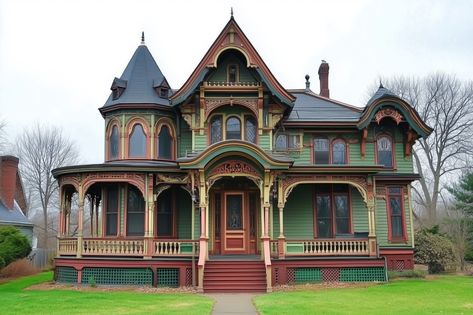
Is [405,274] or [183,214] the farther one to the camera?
[183,214]

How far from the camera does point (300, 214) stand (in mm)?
23672

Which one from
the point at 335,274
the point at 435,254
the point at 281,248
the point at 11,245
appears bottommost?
the point at 335,274

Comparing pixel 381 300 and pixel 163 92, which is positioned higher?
pixel 163 92

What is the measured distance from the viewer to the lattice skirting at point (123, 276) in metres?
20.3

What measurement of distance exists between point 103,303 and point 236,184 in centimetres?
921

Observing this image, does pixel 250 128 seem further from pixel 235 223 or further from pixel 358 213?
pixel 358 213

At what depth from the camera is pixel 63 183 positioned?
22000 mm

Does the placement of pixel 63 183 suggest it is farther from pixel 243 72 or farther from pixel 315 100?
pixel 315 100

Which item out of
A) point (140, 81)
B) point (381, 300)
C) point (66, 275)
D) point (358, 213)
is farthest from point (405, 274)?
point (140, 81)

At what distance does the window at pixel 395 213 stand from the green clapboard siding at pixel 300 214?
12.2 ft

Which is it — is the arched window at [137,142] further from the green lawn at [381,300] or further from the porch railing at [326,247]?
the green lawn at [381,300]

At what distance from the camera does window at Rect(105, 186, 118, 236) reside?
22625mm

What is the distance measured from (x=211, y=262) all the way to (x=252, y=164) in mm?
3988

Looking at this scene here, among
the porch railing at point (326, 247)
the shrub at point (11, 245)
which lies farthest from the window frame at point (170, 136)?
the shrub at point (11, 245)
